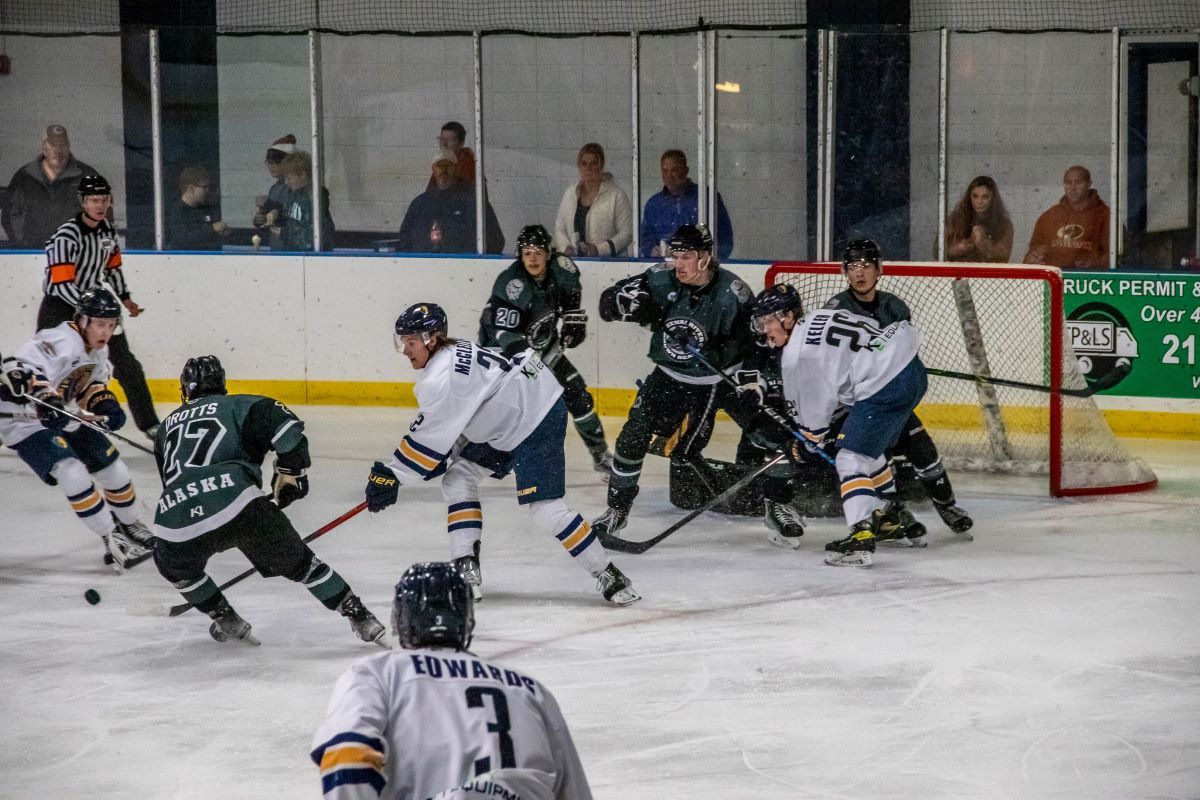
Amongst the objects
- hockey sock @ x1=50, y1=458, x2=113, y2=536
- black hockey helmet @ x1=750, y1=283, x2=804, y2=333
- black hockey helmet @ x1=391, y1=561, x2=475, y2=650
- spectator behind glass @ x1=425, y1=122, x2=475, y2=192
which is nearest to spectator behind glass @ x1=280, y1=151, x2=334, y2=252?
spectator behind glass @ x1=425, y1=122, x2=475, y2=192

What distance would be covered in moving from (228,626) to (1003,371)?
353 centimetres

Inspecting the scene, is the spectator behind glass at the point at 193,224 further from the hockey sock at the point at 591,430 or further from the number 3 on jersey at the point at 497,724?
the number 3 on jersey at the point at 497,724

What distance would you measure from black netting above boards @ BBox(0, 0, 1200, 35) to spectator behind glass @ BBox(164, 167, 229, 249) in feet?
3.12

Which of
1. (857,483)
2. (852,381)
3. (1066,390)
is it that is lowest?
(857,483)

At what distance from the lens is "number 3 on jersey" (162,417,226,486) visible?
427cm

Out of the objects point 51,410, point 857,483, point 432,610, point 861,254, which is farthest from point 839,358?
point 432,610

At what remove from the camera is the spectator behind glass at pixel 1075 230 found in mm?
7809

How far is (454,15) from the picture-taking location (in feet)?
31.4

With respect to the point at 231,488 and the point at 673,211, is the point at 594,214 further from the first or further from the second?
the point at 231,488

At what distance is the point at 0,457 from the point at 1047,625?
4866 mm

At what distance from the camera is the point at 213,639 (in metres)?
4.68

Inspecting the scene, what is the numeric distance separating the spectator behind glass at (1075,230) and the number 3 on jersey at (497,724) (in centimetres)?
616

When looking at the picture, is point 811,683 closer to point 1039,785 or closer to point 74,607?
point 1039,785

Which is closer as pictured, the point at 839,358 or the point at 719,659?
the point at 719,659
